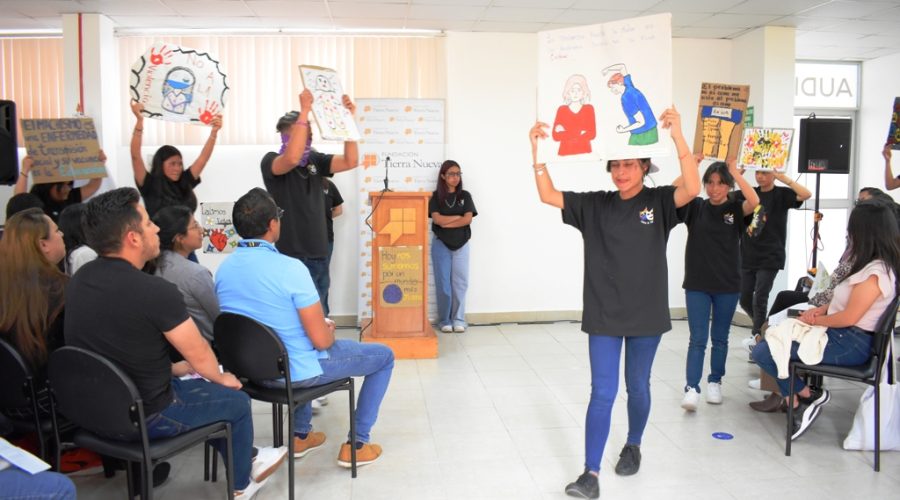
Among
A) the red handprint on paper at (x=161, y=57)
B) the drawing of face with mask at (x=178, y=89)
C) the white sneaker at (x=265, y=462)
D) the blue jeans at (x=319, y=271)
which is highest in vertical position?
the red handprint on paper at (x=161, y=57)

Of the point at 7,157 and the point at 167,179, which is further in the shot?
the point at 167,179

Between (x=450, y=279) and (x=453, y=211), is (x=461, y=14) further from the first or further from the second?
(x=450, y=279)

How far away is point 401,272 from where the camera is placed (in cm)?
571

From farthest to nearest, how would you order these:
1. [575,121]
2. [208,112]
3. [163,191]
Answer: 1. [163,191]
2. [208,112]
3. [575,121]

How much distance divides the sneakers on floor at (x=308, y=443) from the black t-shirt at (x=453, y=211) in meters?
3.12

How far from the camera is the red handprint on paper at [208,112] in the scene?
16.2ft

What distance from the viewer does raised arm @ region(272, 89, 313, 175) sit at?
12.6ft

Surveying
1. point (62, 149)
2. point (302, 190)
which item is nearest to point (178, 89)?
point (62, 149)

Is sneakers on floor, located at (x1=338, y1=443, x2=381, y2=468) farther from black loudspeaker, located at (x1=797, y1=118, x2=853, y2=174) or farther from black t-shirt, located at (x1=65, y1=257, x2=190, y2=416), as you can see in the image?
black loudspeaker, located at (x1=797, y1=118, x2=853, y2=174)

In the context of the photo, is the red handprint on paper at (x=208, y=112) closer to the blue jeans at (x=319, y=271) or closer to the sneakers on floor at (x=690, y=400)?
the blue jeans at (x=319, y=271)

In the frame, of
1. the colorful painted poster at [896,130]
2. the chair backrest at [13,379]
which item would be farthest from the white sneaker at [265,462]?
the colorful painted poster at [896,130]

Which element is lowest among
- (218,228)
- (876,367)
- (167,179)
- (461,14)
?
(876,367)

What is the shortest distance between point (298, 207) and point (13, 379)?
182 cm

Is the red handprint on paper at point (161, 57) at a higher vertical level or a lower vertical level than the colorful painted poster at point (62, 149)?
higher
